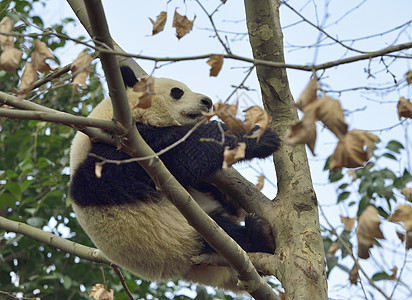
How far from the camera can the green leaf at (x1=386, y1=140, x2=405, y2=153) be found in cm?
472

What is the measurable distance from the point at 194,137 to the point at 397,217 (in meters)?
2.10

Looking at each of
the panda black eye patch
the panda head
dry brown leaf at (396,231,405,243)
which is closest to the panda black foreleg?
dry brown leaf at (396,231,405,243)

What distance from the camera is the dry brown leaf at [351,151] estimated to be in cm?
196

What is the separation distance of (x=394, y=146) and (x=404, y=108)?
2.43 m

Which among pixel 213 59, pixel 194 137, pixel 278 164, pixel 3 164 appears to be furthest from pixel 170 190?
pixel 3 164

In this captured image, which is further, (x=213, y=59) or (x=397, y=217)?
(x=213, y=59)

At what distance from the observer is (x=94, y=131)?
2.43 m

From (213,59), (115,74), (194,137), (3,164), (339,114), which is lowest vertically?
(339,114)

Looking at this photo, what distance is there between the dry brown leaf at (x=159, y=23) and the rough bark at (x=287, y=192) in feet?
2.66

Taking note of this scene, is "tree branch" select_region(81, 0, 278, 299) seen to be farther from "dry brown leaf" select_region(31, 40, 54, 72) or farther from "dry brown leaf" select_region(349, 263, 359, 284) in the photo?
"dry brown leaf" select_region(349, 263, 359, 284)

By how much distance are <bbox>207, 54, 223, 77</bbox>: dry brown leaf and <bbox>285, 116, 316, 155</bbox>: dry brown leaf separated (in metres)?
0.56

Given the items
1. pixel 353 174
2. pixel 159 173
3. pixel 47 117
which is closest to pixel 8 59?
pixel 47 117

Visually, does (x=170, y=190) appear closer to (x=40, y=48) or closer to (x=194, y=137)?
(x=40, y=48)

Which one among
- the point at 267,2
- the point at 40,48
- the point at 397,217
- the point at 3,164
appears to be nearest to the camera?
the point at 397,217
